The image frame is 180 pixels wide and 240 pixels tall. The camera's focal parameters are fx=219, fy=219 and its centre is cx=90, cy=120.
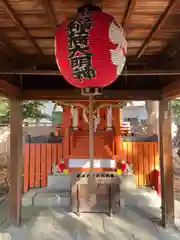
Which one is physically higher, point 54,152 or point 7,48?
point 7,48

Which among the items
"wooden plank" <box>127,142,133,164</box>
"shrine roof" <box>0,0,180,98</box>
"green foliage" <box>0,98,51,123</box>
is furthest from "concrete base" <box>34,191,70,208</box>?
"green foliage" <box>0,98,51,123</box>

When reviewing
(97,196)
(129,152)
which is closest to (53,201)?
(97,196)

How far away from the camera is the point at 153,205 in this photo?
622cm

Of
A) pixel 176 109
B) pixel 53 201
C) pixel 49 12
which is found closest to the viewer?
pixel 49 12

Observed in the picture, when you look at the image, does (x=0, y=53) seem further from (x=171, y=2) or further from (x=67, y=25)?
(x=171, y=2)

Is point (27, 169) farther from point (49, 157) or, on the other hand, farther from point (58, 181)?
point (58, 181)

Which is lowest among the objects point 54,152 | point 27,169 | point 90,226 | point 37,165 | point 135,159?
point 90,226

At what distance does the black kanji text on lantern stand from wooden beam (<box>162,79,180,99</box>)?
8.98 ft

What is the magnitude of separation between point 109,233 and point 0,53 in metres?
4.17

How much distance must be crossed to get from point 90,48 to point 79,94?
3.14 meters

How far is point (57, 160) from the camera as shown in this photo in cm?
809

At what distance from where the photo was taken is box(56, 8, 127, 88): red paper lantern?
1702 mm

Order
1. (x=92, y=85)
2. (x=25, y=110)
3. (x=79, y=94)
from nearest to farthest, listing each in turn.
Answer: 1. (x=92, y=85)
2. (x=79, y=94)
3. (x=25, y=110)

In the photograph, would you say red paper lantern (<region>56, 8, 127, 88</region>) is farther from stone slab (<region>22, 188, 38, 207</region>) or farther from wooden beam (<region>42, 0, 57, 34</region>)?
stone slab (<region>22, 188, 38, 207</region>)
